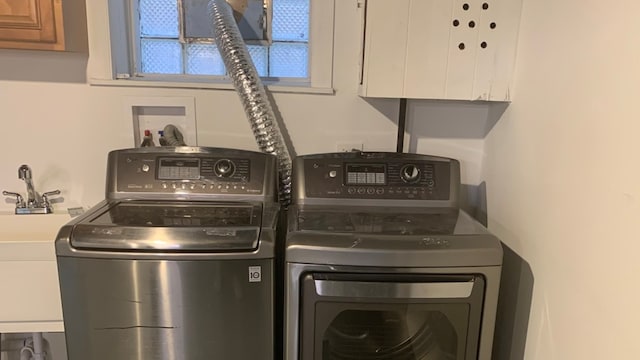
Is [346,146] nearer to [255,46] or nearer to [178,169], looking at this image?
[255,46]

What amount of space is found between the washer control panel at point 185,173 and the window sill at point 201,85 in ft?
1.17

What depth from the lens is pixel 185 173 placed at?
58.9 inches

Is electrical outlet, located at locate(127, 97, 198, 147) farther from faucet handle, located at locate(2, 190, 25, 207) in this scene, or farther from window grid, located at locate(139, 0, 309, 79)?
faucet handle, located at locate(2, 190, 25, 207)

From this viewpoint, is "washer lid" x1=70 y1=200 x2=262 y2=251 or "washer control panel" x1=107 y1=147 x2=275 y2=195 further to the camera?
"washer control panel" x1=107 y1=147 x2=275 y2=195

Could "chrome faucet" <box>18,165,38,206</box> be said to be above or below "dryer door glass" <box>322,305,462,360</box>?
above

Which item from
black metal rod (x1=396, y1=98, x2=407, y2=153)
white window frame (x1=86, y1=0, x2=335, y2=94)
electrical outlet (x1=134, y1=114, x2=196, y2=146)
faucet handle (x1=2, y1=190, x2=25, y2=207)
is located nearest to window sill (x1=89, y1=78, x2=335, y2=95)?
white window frame (x1=86, y1=0, x2=335, y2=94)

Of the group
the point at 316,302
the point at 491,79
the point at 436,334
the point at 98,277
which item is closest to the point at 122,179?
the point at 98,277

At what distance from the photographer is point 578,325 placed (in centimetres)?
109

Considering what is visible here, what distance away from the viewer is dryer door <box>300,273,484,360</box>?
1.18m

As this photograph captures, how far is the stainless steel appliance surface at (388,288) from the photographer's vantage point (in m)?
1.17

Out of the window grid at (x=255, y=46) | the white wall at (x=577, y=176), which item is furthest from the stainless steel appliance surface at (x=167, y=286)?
the window grid at (x=255, y=46)

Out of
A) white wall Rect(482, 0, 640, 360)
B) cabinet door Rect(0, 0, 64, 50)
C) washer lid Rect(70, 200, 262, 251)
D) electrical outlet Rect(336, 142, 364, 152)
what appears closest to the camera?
white wall Rect(482, 0, 640, 360)

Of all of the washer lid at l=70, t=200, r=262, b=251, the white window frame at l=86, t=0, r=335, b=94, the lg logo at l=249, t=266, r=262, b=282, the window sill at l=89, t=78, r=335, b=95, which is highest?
the white window frame at l=86, t=0, r=335, b=94

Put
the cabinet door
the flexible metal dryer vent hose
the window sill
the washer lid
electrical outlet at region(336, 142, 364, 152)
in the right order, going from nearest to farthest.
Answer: the washer lid → the cabinet door → the flexible metal dryer vent hose → the window sill → electrical outlet at region(336, 142, 364, 152)
